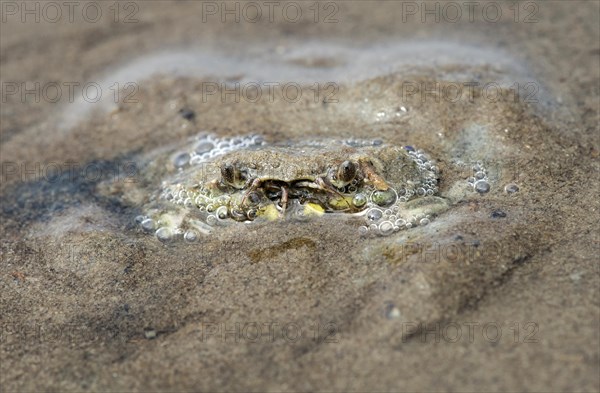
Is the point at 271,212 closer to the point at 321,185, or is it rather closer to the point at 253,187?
the point at 253,187

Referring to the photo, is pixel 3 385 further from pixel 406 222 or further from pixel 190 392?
pixel 406 222

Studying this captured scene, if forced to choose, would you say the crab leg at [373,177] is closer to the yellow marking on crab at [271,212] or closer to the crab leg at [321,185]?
the crab leg at [321,185]

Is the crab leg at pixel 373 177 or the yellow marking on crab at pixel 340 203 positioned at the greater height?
the crab leg at pixel 373 177

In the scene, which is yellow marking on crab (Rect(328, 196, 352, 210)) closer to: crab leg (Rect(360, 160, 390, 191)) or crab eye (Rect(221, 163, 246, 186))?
crab leg (Rect(360, 160, 390, 191))

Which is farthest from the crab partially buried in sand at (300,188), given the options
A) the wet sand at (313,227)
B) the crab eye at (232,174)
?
the wet sand at (313,227)

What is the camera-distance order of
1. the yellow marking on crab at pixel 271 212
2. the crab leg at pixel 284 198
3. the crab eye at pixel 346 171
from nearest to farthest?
the crab eye at pixel 346 171
the crab leg at pixel 284 198
the yellow marking on crab at pixel 271 212

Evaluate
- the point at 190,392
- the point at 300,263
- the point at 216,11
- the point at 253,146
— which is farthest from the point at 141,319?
the point at 216,11

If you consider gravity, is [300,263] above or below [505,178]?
below
